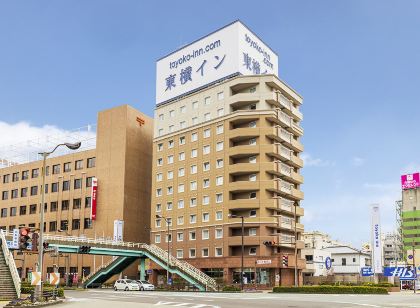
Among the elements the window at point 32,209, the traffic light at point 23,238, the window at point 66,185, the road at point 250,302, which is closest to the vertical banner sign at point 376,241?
the road at point 250,302

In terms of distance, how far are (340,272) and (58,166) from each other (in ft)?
223

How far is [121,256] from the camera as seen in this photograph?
8288cm

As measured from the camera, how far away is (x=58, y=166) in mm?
110000

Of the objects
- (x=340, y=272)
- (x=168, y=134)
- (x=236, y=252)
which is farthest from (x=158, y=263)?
(x=340, y=272)

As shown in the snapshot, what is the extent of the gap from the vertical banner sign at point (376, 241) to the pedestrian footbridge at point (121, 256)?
84.3 ft

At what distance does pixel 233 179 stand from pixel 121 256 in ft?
68.3

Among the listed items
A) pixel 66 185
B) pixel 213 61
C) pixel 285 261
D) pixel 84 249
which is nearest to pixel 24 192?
pixel 66 185

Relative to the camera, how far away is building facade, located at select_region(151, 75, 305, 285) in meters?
81.1

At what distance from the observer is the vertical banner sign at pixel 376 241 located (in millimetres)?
82188

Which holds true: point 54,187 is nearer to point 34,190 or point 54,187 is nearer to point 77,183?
point 34,190

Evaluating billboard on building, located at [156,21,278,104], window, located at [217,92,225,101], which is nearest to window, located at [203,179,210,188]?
window, located at [217,92,225,101]

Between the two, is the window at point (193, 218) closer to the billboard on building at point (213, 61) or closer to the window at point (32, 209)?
the billboard on building at point (213, 61)

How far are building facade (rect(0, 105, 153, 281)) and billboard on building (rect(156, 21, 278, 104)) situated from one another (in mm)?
9201

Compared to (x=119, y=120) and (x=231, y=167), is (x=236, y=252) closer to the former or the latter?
(x=231, y=167)
